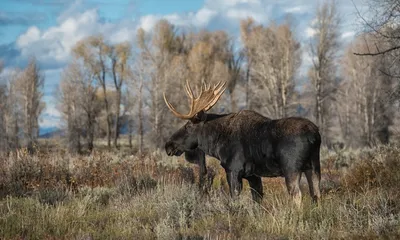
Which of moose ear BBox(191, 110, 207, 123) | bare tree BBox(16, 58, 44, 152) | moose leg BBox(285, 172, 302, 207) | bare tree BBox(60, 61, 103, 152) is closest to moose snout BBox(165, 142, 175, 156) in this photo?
moose ear BBox(191, 110, 207, 123)

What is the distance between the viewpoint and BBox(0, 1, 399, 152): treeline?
136 ft

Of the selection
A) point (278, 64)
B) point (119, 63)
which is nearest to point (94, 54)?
point (119, 63)

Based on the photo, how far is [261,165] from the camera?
7.59 meters

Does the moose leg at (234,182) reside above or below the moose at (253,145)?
below

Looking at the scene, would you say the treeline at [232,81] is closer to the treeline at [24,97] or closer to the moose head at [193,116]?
the treeline at [24,97]

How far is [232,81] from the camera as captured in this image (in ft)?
167

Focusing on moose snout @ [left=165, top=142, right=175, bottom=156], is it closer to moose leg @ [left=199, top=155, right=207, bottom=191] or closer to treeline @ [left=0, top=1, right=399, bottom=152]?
moose leg @ [left=199, top=155, right=207, bottom=191]

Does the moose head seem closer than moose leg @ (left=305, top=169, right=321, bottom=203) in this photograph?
No

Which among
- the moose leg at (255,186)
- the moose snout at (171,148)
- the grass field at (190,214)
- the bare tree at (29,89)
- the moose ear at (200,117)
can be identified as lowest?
the grass field at (190,214)

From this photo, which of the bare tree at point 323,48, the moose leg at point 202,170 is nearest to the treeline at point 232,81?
the bare tree at point 323,48

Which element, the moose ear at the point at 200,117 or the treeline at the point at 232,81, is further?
the treeline at the point at 232,81

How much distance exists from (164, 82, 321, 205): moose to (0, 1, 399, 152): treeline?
30.4 meters

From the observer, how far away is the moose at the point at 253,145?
275 inches

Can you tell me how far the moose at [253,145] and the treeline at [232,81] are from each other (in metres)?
30.4
